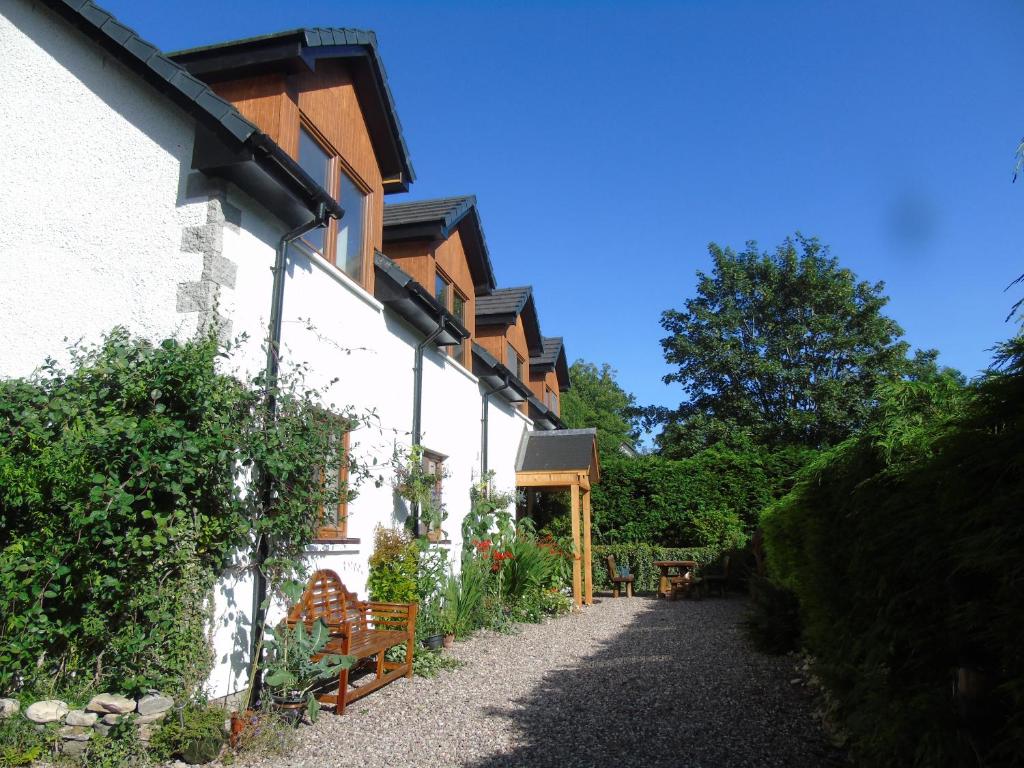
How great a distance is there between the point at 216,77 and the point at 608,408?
143 ft

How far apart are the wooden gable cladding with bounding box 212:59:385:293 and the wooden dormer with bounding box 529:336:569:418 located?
36.5ft

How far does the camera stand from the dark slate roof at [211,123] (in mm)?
5988

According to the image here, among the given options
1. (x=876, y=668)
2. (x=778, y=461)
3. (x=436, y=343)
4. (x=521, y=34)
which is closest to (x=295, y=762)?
(x=876, y=668)

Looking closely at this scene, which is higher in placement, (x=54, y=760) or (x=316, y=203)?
(x=316, y=203)

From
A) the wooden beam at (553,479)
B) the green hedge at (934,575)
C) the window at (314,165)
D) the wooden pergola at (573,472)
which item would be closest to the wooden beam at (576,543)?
the wooden pergola at (573,472)

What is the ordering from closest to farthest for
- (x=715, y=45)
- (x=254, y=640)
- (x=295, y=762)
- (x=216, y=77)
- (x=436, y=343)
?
(x=295, y=762), (x=254, y=640), (x=216, y=77), (x=715, y=45), (x=436, y=343)

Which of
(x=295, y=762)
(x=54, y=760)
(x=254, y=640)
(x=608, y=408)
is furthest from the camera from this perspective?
(x=608, y=408)

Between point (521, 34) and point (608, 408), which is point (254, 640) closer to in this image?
point (521, 34)

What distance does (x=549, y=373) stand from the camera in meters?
22.4

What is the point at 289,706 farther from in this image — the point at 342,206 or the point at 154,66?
the point at 342,206

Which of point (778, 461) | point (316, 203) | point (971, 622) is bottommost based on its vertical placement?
point (971, 622)

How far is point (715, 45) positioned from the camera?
8.97 m

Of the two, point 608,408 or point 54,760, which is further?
point 608,408

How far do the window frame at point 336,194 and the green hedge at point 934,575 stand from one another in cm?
573
